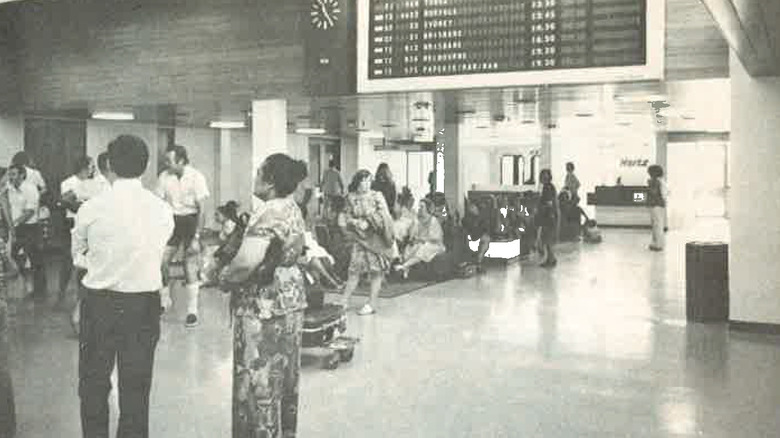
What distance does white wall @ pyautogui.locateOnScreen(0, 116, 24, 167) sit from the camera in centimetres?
1227

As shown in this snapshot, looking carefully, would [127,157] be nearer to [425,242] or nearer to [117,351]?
[117,351]

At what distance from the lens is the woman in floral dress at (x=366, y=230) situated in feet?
26.5

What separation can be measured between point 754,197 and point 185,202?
17.4ft

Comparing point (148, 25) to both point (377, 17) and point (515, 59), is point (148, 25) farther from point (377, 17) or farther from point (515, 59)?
point (515, 59)

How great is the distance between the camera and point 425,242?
11047mm

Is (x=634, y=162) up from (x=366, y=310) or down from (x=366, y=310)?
up

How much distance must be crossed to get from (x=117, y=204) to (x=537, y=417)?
2.65 metres

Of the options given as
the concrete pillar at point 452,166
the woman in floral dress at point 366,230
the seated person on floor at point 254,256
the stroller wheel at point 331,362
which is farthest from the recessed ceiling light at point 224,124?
the seated person on floor at point 254,256

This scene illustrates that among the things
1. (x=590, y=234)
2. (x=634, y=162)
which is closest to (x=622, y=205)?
(x=634, y=162)

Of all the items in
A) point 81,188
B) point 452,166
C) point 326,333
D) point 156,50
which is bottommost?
point 326,333

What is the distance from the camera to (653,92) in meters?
10.7

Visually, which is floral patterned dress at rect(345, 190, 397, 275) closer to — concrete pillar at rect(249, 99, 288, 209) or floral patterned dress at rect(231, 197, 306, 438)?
concrete pillar at rect(249, 99, 288, 209)

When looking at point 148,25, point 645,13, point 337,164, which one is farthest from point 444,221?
point 337,164

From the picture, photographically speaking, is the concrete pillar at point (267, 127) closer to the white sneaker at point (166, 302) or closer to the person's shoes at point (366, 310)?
the white sneaker at point (166, 302)
